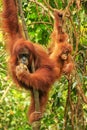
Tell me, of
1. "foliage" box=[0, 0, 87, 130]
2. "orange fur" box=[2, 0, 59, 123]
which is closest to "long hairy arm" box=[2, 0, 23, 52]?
"orange fur" box=[2, 0, 59, 123]

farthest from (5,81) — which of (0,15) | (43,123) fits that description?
(0,15)

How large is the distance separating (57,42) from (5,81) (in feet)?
3.85

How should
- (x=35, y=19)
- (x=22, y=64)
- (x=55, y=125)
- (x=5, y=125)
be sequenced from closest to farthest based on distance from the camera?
(x=22, y=64), (x=55, y=125), (x=35, y=19), (x=5, y=125)

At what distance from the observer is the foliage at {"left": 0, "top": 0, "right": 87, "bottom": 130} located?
331cm

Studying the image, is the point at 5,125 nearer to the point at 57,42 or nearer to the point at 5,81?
the point at 5,81

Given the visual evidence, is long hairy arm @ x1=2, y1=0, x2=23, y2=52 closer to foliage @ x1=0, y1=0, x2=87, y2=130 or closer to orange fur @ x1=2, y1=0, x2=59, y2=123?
orange fur @ x1=2, y1=0, x2=59, y2=123

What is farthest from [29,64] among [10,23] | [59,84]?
[59,84]

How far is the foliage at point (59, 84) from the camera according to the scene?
331 centimetres

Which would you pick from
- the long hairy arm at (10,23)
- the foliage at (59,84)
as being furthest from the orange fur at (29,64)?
the foliage at (59,84)

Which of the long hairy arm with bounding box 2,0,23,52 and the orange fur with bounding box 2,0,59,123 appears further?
the long hairy arm with bounding box 2,0,23,52

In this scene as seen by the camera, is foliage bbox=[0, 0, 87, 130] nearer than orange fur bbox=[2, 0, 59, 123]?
No

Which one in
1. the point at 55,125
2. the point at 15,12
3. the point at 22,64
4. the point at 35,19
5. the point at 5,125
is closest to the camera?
the point at 22,64

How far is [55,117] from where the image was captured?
Result: 13.3ft

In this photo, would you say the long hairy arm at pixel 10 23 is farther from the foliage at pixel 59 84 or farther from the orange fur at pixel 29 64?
the foliage at pixel 59 84
